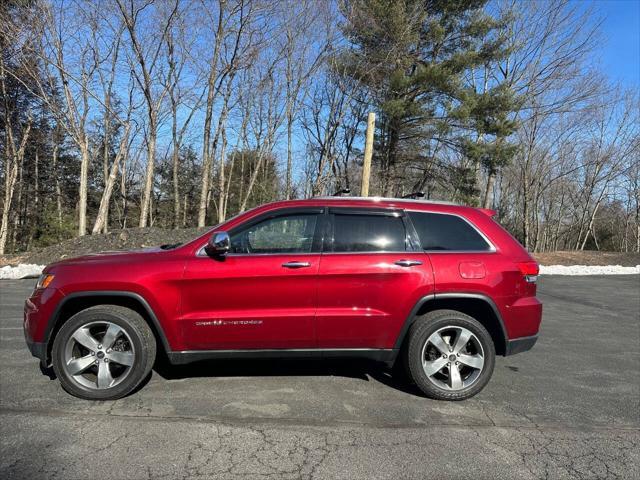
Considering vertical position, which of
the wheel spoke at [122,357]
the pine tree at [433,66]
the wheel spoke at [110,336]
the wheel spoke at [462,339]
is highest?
the pine tree at [433,66]

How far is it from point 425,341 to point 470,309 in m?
0.60

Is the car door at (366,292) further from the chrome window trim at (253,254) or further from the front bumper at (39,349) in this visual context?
the front bumper at (39,349)

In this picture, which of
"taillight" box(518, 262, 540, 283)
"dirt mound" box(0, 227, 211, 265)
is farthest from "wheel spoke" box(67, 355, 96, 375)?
"dirt mound" box(0, 227, 211, 265)

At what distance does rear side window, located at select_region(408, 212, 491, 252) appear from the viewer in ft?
13.6

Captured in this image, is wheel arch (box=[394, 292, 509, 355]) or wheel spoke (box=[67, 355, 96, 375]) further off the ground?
wheel arch (box=[394, 292, 509, 355])

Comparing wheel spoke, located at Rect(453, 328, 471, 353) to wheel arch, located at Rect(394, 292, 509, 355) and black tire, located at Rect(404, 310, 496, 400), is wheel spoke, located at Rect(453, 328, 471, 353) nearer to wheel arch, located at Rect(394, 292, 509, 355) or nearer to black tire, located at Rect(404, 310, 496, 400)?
black tire, located at Rect(404, 310, 496, 400)

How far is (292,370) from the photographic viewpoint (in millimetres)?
4668

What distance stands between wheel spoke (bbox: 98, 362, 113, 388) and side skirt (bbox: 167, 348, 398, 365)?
0.52m

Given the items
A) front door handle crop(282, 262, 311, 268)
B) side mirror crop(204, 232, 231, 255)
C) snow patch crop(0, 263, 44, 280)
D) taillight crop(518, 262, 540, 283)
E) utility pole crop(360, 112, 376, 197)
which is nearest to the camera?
side mirror crop(204, 232, 231, 255)

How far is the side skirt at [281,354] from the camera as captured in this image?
3.86 metres

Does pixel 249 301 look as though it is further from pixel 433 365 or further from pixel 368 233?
pixel 433 365

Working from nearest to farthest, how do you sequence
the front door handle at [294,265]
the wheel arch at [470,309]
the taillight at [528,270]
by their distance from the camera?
the front door handle at [294,265] < the wheel arch at [470,309] < the taillight at [528,270]

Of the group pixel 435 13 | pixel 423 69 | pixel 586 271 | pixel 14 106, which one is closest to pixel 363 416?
pixel 586 271

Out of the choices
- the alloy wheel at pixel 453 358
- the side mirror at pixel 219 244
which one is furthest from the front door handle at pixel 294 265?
the alloy wheel at pixel 453 358
